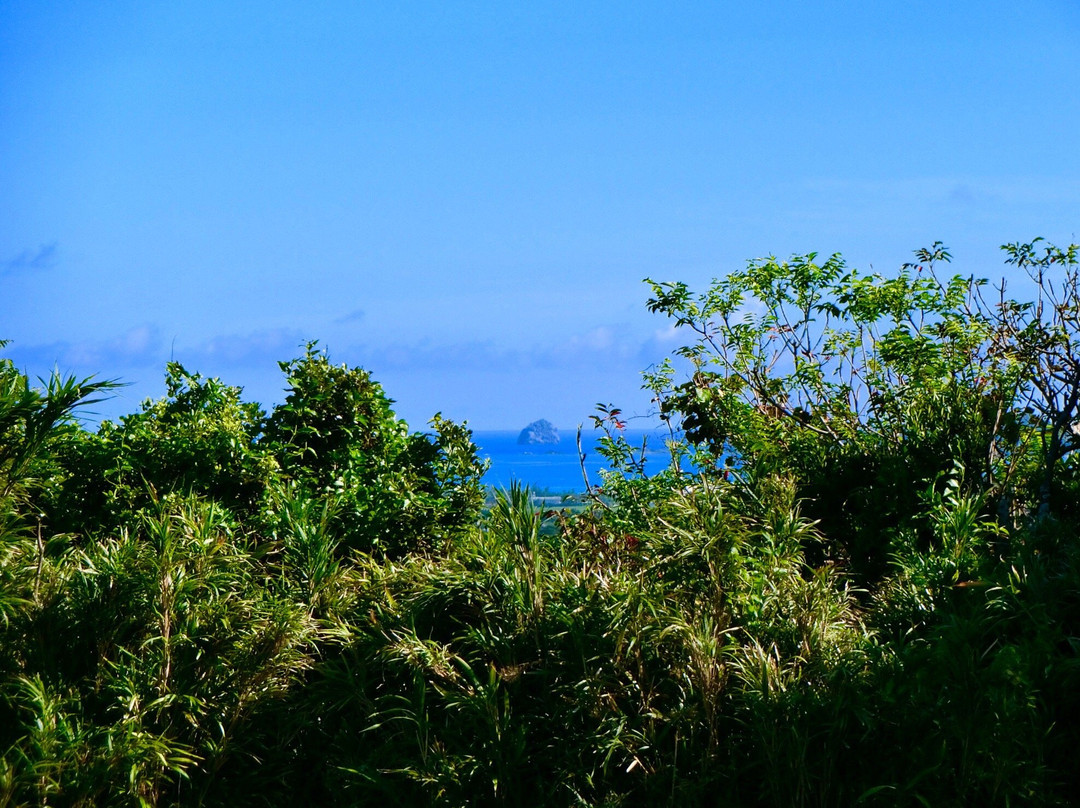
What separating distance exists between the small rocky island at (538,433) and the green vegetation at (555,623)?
899 cm

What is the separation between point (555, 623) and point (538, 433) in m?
12.5

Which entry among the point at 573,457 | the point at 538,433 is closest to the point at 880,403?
the point at 573,457

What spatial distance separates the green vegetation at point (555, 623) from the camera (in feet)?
15.0

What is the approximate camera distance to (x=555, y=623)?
509cm

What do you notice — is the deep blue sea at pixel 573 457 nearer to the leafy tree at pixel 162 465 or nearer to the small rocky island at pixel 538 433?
the leafy tree at pixel 162 465

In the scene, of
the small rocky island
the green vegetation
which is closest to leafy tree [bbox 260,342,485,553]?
the green vegetation

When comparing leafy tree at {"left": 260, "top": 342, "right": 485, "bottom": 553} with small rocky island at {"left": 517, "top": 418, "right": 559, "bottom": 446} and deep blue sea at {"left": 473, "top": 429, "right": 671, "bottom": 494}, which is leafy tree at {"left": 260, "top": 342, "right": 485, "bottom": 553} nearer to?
deep blue sea at {"left": 473, "top": 429, "right": 671, "bottom": 494}

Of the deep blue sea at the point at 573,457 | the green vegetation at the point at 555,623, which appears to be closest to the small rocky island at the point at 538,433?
the deep blue sea at the point at 573,457

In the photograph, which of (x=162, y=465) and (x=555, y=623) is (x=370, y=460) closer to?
(x=162, y=465)

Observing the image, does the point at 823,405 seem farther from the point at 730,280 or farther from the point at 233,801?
the point at 233,801

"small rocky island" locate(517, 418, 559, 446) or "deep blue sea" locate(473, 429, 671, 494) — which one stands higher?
"small rocky island" locate(517, 418, 559, 446)

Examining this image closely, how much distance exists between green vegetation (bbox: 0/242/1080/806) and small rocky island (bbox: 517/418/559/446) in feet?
29.5

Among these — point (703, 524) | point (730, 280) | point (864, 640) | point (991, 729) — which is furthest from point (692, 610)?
point (730, 280)

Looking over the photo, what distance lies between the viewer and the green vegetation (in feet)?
15.0
